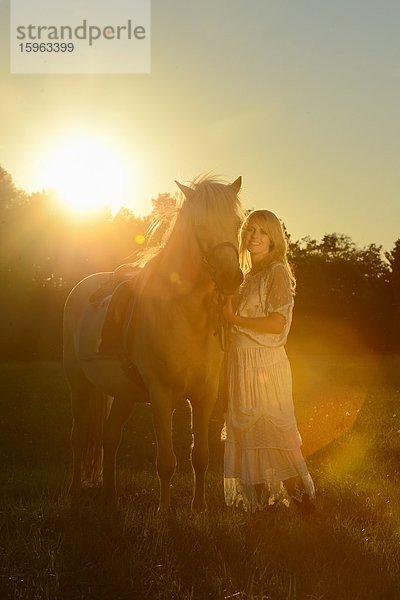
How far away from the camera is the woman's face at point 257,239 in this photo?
6.66 metres

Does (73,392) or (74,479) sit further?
(73,392)

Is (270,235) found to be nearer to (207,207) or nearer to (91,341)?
(207,207)

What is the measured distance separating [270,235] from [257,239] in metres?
0.13

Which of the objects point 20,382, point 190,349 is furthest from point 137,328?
point 20,382

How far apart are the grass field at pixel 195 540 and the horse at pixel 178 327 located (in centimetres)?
61

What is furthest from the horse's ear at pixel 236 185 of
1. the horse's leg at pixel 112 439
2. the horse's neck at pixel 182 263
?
the horse's leg at pixel 112 439

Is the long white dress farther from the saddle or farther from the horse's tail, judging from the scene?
the horse's tail

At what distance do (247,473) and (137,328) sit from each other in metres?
1.72

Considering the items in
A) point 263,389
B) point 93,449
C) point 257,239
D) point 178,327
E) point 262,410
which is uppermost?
point 257,239

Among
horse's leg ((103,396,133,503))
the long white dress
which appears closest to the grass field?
horse's leg ((103,396,133,503))

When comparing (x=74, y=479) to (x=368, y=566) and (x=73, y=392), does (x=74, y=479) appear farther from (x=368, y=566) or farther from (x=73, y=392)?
(x=368, y=566)

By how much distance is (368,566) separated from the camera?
17.0 feet

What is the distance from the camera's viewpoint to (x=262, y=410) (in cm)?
671

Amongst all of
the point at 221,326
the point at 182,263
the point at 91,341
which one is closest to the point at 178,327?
the point at 221,326
